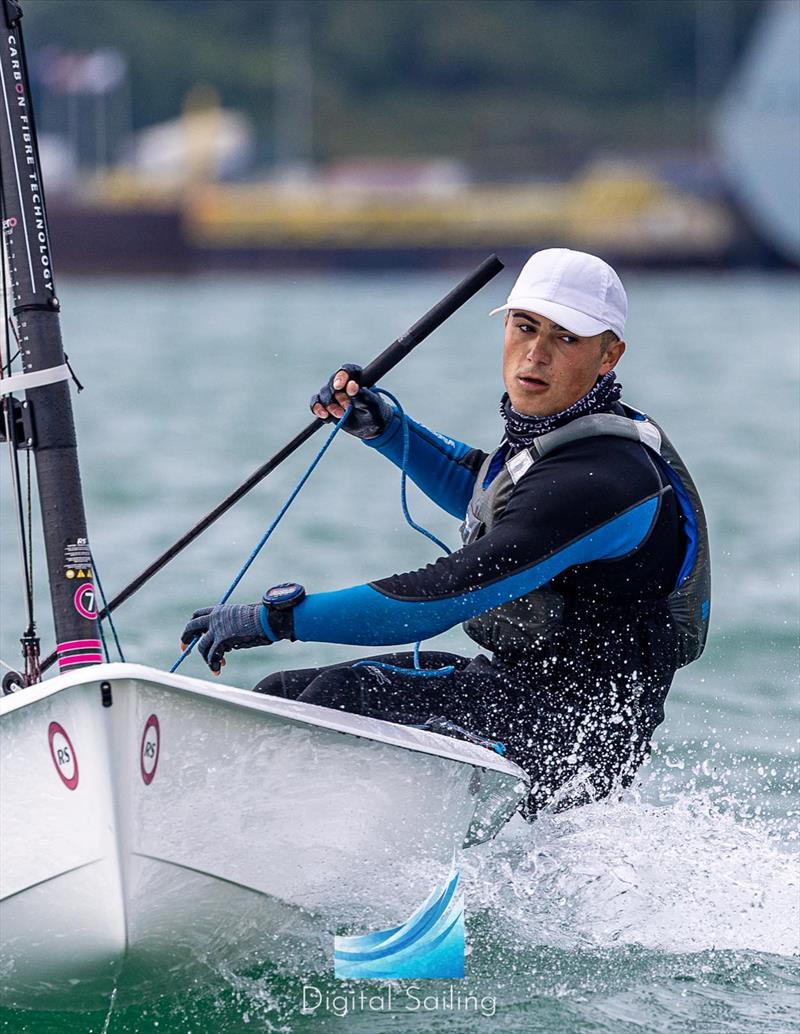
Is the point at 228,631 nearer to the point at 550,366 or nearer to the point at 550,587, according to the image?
the point at 550,587

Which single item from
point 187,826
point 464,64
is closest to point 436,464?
point 187,826

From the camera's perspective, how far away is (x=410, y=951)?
10.7 feet

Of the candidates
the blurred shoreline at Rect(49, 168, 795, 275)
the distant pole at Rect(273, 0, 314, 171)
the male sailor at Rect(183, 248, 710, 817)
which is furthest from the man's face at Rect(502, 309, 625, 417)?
the distant pole at Rect(273, 0, 314, 171)

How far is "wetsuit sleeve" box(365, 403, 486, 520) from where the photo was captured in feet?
13.1

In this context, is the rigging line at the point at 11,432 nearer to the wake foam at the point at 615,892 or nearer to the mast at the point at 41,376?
the mast at the point at 41,376

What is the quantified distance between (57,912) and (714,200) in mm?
41858

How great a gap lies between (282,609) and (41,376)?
59cm

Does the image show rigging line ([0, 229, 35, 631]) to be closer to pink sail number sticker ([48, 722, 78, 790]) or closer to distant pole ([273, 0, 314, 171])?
pink sail number sticker ([48, 722, 78, 790])

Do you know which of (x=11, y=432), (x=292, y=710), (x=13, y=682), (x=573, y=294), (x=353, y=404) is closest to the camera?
(x=292, y=710)

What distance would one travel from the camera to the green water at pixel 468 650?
3281mm

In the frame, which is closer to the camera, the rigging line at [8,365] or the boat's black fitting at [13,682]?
the rigging line at [8,365]

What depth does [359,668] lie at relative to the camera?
11.4 feet

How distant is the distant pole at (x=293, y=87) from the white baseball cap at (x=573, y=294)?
59598 mm

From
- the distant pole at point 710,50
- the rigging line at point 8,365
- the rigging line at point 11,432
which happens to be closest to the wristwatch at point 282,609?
the rigging line at point 11,432
